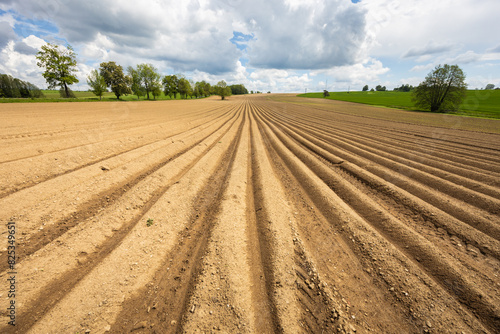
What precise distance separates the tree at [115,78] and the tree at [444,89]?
2803 inches

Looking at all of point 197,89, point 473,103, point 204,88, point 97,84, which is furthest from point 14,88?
point 473,103

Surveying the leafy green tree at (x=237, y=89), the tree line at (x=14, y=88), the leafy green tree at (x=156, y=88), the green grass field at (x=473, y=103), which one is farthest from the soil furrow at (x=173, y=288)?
the leafy green tree at (x=237, y=89)

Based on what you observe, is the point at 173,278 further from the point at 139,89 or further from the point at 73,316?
the point at 139,89

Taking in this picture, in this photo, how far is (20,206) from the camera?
4.25m

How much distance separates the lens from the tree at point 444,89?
33.4 meters

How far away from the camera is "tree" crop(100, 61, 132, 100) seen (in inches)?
2005

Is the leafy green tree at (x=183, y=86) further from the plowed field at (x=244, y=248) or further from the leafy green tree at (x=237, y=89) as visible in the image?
the leafy green tree at (x=237, y=89)

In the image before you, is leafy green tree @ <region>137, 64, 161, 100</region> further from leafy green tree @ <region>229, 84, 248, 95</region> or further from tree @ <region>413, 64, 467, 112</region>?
leafy green tree @ <region>229, 84, 248, 95</region>

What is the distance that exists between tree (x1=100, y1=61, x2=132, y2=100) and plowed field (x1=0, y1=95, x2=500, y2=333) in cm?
5492

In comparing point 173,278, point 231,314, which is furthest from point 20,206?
point 231,314

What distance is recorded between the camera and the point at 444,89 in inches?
1358

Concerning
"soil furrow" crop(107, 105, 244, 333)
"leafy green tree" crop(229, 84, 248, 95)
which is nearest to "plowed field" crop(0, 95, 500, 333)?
"soil furrow" crop(107, 105, 244, 333)

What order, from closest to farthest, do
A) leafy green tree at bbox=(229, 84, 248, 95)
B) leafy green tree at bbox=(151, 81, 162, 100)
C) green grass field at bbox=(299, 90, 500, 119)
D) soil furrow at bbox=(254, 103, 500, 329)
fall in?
soil furrow at bbox=(254, 103, 500, 329), green grass field at bbox=(299, 90, 500, 119), leafy green tree at bbox=(151, 81, 162, 100), leafy green tree at bbox=(229, 84, 248, 95)

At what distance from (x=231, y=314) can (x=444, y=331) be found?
2.86 m
